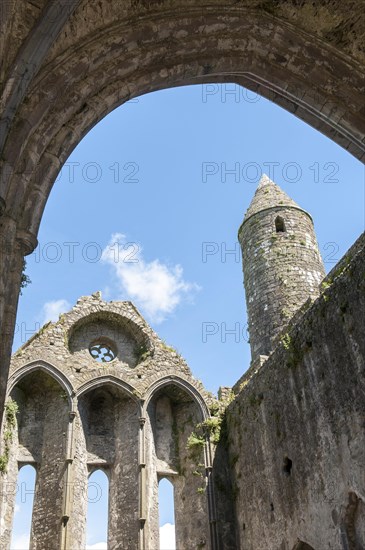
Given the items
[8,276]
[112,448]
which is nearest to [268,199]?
[112,448]

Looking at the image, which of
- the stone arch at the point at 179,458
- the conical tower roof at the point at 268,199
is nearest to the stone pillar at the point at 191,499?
the stone arch at the point at 179,458

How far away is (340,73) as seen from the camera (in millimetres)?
6039

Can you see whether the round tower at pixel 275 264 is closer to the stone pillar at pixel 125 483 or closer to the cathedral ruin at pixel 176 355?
A: the cathedral ruin at pixel 176 355

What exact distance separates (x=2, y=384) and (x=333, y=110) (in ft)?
14.3

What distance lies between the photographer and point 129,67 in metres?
5.54

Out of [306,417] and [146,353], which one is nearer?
[306,417]

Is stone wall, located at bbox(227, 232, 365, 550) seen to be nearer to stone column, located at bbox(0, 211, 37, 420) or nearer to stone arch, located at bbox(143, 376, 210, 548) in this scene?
stone arch, located at bbox(143, 376, 210, 548)

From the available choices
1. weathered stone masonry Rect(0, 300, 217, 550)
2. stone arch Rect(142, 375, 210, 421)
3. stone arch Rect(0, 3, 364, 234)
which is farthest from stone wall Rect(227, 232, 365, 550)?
stone arch Rect(0, 3, 364, 234)

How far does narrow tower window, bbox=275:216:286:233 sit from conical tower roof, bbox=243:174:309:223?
50 centimetres

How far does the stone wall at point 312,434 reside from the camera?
791cm

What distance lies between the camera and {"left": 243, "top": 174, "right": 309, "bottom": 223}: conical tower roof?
1670cm

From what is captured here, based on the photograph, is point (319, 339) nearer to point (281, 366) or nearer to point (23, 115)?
point (281, 366)

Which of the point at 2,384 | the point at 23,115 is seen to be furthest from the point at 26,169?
the point at 2,384

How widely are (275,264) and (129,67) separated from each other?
33.6 ft
